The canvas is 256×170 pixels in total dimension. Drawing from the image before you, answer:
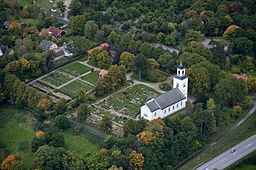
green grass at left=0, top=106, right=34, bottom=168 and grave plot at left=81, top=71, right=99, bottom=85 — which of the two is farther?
grave plot at left=81, top=71, right=99, bottom=85

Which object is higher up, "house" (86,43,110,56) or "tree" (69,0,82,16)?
"tree" (69,0,82,16)

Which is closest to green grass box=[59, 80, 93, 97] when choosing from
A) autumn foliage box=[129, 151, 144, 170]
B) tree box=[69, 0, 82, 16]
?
autumn foliage box=[129, 151, 144, 170]

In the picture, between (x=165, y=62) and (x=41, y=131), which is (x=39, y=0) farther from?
(x=41, y=131)

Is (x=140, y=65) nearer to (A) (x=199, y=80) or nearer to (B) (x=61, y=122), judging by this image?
(A) (x=199, y=80)

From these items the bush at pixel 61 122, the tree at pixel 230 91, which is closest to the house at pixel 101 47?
the bush at pixel 61 122

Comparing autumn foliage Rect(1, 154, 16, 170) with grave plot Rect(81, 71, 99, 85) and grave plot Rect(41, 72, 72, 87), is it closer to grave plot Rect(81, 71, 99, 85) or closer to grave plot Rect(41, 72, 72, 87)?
grave plot Rect(41, 72, 72, 87)

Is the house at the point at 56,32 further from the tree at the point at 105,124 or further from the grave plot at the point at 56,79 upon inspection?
the tree at the point at 105,124
